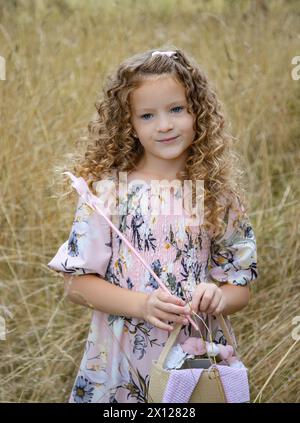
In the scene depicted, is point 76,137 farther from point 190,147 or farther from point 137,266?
point 137,266

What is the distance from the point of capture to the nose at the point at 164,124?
1823 mm

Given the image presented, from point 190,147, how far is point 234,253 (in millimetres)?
292

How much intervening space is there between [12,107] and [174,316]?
164 centimetres

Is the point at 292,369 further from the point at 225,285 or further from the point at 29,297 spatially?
the point at 29,297

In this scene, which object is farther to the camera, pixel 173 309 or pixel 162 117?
pixel 162 117

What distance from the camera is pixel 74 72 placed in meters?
3.50

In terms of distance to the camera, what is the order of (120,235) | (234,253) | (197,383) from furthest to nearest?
(234,253), (120,235), (197,383)

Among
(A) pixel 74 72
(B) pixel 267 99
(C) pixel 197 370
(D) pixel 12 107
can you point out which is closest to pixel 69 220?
(D) pixel 12 107

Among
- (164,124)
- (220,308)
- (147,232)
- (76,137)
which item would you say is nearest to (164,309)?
(220,308)

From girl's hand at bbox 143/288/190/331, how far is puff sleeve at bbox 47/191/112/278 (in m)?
0.19

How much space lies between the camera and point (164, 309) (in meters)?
1.69

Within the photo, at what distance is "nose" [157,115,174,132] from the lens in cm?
182

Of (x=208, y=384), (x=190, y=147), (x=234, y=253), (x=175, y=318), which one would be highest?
(x=190, y=147)

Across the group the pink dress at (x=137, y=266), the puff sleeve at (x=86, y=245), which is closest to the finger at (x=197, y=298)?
the pink dress at (x=137, y=266)
